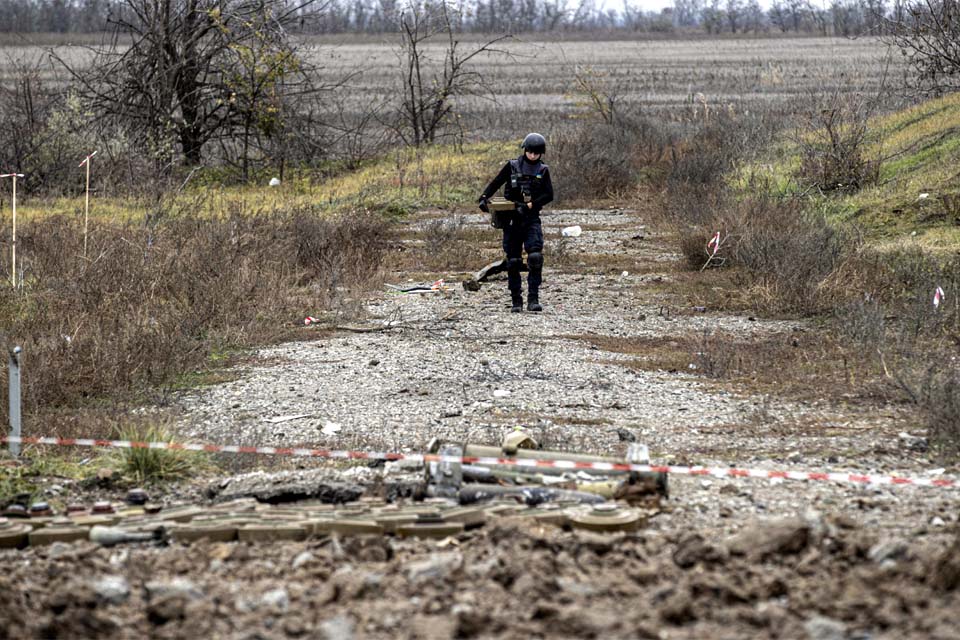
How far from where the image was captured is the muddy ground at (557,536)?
4.51m

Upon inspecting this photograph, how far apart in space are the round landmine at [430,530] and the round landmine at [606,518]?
1.72ft

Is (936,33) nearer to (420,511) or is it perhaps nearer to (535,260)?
(535,260)

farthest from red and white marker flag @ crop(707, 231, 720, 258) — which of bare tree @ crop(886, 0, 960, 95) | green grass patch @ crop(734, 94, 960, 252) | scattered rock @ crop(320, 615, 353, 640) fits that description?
scattered rock @ crop(320, 615, 353, 640)

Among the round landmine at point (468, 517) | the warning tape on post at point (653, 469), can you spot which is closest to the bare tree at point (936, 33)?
the warning tape on post at point (653, 469)

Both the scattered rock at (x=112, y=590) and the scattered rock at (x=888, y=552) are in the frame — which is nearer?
the scattered rock at (x=112, y=590)

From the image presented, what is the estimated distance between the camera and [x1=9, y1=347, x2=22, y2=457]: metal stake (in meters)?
7.81

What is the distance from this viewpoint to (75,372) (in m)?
9.77

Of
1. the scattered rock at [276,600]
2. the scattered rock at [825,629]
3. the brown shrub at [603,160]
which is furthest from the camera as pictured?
the brown shrub at [603,160]

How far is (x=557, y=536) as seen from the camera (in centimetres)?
561

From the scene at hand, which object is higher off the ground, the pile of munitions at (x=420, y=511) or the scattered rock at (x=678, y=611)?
the scattered rock at (x=678, y=611)

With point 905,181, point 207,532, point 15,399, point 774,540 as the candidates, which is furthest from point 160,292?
point 905,181

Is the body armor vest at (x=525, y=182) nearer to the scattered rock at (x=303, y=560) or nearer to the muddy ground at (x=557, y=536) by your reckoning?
the muddy ground at (x=557, y=536)

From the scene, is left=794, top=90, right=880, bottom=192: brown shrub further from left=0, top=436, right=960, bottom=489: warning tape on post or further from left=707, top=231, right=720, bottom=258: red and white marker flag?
left=0, top=436, right=960, bottom=489: warning tape on post

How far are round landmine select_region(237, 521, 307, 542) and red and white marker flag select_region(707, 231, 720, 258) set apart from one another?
35.7 ft
